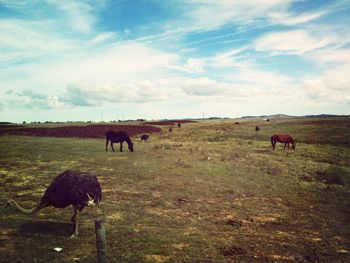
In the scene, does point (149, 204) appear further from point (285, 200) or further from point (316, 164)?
point (316, 164)

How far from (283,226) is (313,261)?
2.59 metres

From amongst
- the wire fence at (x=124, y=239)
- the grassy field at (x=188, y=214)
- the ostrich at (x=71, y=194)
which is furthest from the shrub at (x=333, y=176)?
the ostrich at (x=71, y=194)

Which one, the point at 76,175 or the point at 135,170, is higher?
the point at 76,175

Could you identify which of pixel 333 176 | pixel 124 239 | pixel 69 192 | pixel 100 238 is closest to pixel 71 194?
pixel 69 192

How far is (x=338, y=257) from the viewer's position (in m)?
9.20

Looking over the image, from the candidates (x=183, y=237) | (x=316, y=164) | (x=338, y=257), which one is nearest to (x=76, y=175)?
(x=183, y=237)

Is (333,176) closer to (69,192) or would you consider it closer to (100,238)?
(69,192)

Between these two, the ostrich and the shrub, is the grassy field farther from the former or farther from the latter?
the ostrich

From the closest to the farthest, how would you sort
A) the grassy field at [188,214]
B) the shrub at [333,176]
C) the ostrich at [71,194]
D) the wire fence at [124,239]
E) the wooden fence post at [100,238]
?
the wooden fence post at [100,238], the wire fence at [124,239], the grassy field at [188,214], the ostrich at [71,194], the shrub at [333,176]

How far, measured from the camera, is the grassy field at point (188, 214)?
909cm

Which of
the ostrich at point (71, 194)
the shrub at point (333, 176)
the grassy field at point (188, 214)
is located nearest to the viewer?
the grassy field at point (188, 214)

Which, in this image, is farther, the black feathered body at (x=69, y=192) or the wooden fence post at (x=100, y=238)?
the black feathered body at (x=69, y=192)

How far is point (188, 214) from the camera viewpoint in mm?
12359

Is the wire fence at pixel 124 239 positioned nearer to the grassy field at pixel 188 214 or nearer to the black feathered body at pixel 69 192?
the grassy field at pixel 188 214
